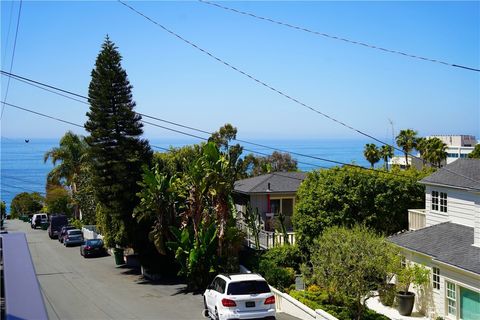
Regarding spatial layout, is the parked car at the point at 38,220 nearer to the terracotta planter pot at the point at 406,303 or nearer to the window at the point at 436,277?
the terracotta planter pot at the point at 406,303

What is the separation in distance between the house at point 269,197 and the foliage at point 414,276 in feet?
41.9

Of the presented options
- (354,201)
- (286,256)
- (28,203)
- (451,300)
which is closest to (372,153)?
(354,201)

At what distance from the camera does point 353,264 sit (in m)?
15.5

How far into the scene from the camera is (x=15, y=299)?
3.39 m

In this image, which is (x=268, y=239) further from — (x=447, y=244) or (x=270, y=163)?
(x=270, y=163)

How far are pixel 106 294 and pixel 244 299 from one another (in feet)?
27.4

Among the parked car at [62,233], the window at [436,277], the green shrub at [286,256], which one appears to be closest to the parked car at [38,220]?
the parked car at [62,233]

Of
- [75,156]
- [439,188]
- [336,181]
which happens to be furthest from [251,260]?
[75,156]

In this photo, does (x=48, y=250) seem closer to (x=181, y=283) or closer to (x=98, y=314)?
(x=181, y=283)

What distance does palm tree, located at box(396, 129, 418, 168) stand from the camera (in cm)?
5338

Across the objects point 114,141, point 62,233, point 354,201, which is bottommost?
point 62,233

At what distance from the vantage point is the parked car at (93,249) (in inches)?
1264

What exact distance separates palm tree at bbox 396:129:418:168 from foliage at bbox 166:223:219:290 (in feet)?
121

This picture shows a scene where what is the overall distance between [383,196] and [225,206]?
736 centimetres
